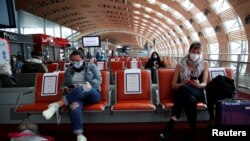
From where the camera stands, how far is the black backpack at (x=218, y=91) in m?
3.68

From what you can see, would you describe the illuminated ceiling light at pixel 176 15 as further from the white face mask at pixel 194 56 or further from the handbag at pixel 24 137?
the handbag at pixel 24 137

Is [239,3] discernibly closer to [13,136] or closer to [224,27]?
[224,27]

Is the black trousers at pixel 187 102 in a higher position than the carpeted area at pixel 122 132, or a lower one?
higher

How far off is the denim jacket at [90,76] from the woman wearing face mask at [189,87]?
114 cm

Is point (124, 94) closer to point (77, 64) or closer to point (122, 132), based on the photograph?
point (122, 132)

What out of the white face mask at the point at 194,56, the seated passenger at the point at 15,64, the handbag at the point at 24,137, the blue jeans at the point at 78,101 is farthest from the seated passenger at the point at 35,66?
the seated passenger at the point at 15,64

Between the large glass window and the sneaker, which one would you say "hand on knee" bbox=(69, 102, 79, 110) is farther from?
the large glass window

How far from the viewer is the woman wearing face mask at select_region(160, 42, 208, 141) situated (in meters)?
3.53

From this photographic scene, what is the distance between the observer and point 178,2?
2144 centimetres

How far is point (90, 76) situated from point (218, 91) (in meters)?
1.86

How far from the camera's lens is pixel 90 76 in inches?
161

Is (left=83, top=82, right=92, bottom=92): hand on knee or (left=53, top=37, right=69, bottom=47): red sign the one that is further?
(left=53, top=37, right=69, bottom=47): red sign

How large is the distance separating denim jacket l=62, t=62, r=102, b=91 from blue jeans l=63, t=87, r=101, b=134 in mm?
134

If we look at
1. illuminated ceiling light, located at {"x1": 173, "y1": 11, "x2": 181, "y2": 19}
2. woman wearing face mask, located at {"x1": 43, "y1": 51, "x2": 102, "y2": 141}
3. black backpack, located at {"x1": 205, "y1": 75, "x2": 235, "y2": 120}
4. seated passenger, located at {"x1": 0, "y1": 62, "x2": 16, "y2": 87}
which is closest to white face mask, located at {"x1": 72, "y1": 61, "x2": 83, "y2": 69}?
woman wearing face mask, located at {"x1": 43, "y1": 51, "x2": 102, "y2": 141}
